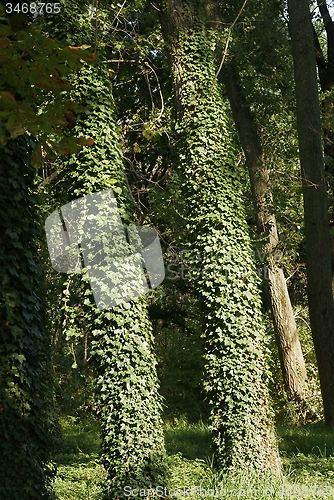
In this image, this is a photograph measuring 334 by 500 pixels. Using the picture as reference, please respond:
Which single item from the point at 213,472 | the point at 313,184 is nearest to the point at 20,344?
the point at 213,472

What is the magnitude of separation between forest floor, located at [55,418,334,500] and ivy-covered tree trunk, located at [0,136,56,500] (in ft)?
8.77

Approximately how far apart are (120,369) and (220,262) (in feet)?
6.77

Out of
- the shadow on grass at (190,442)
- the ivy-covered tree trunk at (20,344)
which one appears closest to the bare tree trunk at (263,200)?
the shadow on grass at (190,442)

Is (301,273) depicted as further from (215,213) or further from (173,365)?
(215,213)

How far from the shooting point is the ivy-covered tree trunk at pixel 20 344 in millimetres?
4113

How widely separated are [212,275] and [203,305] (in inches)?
18.1

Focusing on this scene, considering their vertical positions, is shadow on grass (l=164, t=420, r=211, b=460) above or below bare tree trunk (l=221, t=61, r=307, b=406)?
below

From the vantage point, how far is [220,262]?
782cm

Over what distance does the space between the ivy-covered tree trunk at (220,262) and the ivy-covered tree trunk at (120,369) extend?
3.90 ft

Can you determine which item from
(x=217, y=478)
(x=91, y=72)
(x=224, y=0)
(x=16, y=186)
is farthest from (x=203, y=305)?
(x=224, y=0)

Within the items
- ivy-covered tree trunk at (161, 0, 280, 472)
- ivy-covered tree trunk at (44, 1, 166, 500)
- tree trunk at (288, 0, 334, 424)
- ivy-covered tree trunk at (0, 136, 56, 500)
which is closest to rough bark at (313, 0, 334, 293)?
tree trunk at (288, 0, 334, 424)

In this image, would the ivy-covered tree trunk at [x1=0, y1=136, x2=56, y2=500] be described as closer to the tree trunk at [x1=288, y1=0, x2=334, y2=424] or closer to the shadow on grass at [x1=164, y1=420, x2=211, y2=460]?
the shadow on grass at [x1=164, y1=420, x2=211, y2=460]

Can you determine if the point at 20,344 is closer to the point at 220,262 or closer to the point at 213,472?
the point at 220,262

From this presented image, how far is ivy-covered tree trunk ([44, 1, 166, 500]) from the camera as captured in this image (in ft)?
21.3
